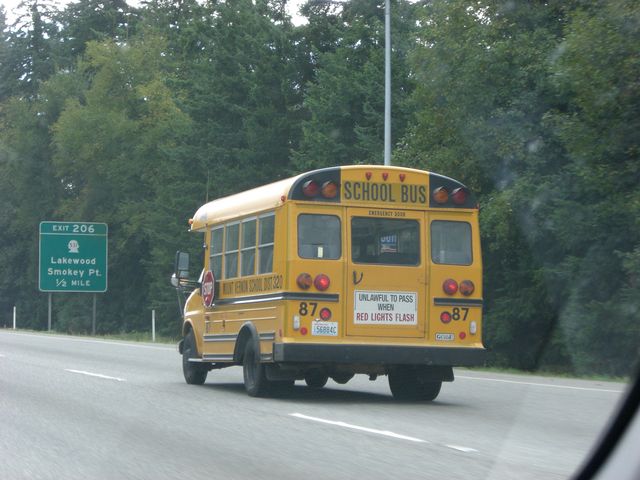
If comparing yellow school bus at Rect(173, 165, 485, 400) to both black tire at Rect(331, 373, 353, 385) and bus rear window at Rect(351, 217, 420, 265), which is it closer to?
bus rear window at Rect(351, 217, 420, 265)

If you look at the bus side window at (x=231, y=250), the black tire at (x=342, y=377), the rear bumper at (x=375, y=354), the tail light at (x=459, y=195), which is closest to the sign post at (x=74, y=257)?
the bus side window at (x=231, y=250)

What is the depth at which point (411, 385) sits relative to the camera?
15547 millimetres

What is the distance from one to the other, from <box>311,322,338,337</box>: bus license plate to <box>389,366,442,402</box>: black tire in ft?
3.77

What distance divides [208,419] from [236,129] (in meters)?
45.1

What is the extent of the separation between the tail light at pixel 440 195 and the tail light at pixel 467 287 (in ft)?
3.42

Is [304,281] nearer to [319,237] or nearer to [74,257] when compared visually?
[319,237]

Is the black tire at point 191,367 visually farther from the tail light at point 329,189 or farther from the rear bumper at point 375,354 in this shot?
the tail light at point 329,189

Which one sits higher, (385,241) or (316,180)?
(316,180)

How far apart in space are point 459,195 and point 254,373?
340 centimetres

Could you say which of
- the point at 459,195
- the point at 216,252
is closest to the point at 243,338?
the point at 216,252

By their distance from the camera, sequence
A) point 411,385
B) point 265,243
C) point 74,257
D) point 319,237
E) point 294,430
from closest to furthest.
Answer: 1. point 294,430
2. point 319,237
3. point 265,243
4. point 411,385
5. point 74,257

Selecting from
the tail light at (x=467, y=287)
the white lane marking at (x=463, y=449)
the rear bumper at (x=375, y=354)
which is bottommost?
the white lane marking at (x=463, y=449)

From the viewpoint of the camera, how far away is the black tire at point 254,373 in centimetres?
1495

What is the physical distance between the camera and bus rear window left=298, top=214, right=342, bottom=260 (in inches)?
565
